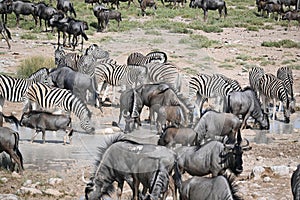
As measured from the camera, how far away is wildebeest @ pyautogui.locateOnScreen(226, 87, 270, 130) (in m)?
11.2

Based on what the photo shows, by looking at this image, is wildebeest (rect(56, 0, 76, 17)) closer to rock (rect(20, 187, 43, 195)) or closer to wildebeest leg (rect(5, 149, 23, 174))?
wildebeest leg (rect(5, 149, 23, 174))

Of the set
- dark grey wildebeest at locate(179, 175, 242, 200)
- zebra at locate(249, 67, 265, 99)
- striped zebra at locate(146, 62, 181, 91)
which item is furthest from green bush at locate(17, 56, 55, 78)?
dark grey wildebeest at locate(179, 175, 242, 200)

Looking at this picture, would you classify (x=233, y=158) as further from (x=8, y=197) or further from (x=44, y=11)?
(x=44, y=11)

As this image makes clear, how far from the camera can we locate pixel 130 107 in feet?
25.2

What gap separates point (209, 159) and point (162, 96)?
0.87 meters

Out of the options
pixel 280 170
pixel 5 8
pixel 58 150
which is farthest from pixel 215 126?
pixel 5 8

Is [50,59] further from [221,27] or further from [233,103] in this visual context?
[221,27]

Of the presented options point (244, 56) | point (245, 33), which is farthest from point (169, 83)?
point (245, 33)

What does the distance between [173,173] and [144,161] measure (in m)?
0.56

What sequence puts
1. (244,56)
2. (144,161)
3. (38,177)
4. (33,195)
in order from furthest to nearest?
(244,56) < (38,177) < (33,195) < (144,161)

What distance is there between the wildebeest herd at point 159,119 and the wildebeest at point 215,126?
1 centimetres

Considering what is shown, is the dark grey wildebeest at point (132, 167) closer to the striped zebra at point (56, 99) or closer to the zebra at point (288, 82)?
the striped zebra at point (56, 99)

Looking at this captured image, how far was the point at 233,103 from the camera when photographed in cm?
1114

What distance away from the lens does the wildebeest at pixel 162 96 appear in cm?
725
